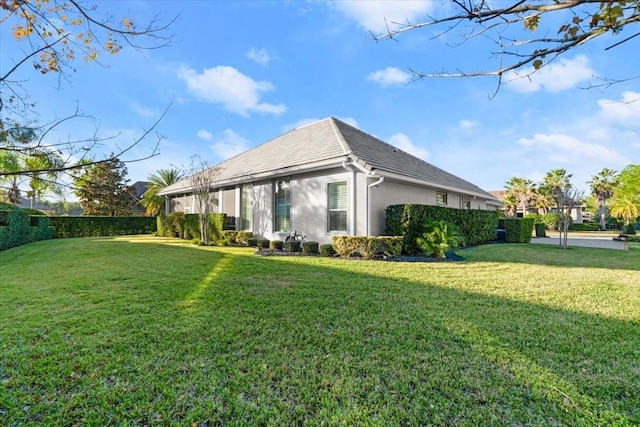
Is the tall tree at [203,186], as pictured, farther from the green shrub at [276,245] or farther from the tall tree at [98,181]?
the tall tree at [98,181]

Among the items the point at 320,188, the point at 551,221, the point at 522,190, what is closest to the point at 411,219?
the point at 320,188

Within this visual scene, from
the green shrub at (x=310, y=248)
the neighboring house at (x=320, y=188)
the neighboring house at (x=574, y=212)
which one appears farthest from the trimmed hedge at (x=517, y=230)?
the neighboring house at (x=574, y=212)

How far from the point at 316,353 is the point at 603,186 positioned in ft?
176

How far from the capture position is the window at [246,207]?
14445 millimetres

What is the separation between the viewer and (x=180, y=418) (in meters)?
2.26

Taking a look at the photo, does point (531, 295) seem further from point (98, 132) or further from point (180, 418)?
point (98, 132)

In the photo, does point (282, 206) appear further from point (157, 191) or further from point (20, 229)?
point (157, 191)

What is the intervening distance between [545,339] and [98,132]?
517cm

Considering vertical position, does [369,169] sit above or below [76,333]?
above

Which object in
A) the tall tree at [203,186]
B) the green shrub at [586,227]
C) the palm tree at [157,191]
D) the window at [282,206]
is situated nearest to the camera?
the window at [282,206]

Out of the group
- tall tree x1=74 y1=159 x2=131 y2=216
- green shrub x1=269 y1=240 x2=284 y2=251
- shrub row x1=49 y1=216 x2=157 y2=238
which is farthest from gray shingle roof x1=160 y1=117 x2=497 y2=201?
shrub row x1=49 y1=216 x2=157 y2=238

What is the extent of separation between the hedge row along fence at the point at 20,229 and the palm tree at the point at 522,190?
165ft

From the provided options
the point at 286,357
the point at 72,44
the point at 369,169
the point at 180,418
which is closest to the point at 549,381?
the point at 286,357

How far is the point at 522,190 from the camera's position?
137 feet
